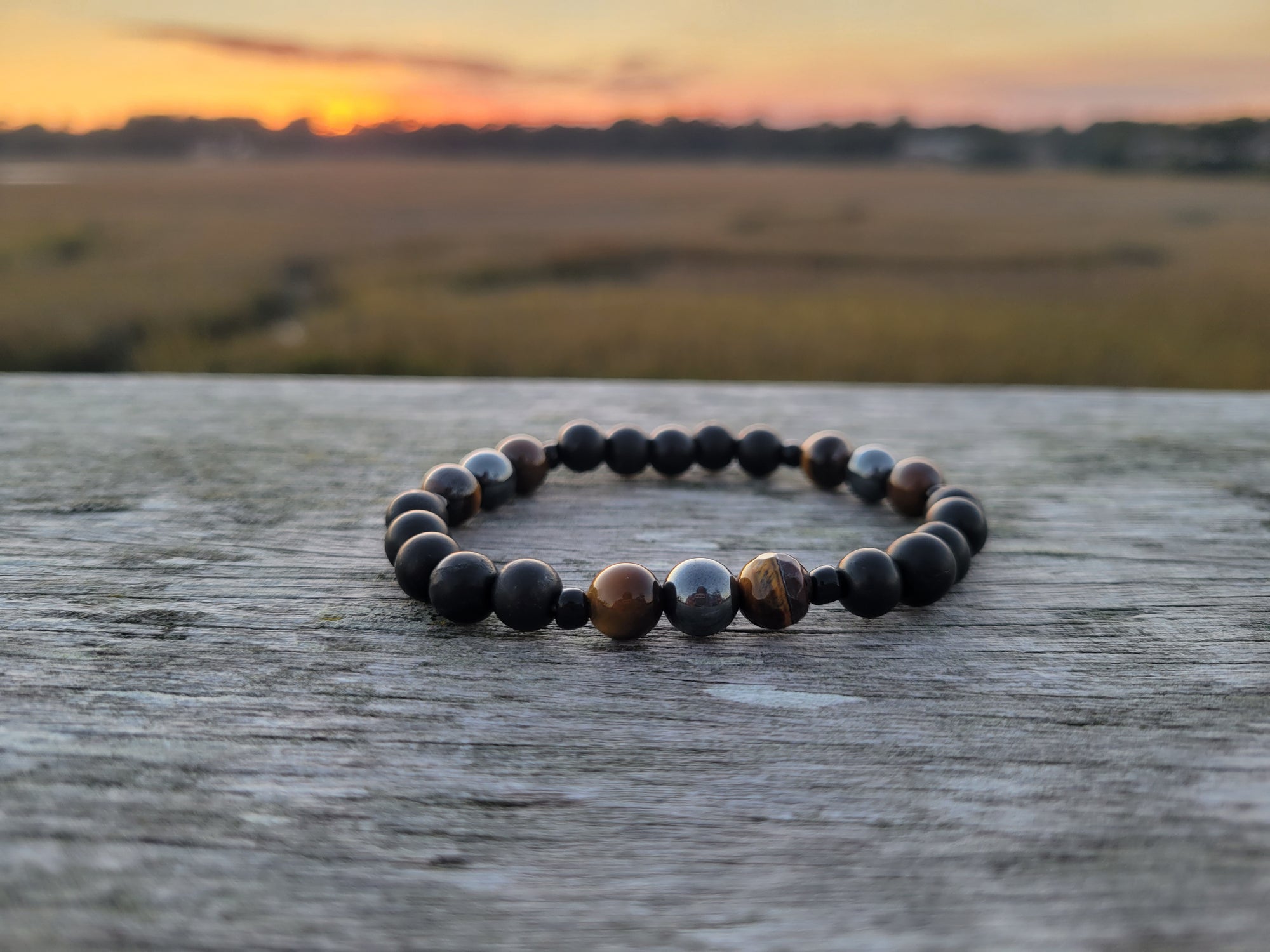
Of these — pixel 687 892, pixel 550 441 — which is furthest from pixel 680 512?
pixel 687 892

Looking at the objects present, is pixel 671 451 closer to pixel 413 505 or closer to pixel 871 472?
pixel 871 472

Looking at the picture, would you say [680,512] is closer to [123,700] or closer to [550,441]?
[550,441]

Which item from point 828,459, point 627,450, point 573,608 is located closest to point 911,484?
point 828,459

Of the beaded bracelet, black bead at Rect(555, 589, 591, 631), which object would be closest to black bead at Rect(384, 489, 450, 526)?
the beaded bracelet

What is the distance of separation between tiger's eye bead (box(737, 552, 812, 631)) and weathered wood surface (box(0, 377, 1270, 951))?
0.03m

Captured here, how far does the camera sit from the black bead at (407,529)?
1.44 meters

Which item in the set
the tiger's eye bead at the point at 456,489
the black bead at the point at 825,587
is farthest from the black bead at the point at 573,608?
the tiger's eye bead at the point at 456,489

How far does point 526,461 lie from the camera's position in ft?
6.01

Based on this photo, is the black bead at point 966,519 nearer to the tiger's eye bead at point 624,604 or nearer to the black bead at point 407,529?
the tiger's eye bead at point 624,604

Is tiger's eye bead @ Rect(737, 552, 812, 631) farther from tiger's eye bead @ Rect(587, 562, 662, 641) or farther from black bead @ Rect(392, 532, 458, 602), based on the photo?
black bead @ Rect(392, 532, 458, 602)

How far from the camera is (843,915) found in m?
0.80

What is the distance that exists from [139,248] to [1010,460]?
12.6m

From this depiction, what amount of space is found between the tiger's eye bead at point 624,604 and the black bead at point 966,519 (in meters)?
0.57

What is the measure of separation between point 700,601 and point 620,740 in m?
0.28
